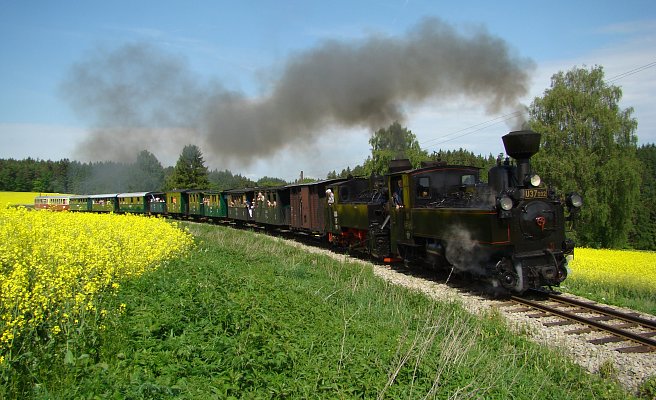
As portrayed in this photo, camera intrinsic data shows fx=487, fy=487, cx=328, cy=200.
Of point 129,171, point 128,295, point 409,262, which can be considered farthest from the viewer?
point 129,171

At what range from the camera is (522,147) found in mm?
10367

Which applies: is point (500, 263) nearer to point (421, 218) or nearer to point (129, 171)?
point (421, 218)

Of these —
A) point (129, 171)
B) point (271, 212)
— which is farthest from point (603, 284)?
point (129, 171)

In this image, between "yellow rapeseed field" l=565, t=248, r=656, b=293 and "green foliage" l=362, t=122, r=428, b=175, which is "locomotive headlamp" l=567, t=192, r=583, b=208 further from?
"green foliage" l=362, t=122, r=428, b=175

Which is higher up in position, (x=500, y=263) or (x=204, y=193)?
(x=204, y=193)

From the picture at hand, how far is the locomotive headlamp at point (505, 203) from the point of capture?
991cm

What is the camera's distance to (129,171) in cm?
7969

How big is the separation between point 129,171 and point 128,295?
259ft

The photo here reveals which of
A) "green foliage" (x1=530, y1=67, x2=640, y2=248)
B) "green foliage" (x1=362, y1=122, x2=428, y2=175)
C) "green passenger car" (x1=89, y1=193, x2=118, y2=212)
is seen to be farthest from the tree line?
"green passenger car" (x1=89, y1=193, x2=118, y2=212)

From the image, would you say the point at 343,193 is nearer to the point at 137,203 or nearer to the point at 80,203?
the point at 137,203

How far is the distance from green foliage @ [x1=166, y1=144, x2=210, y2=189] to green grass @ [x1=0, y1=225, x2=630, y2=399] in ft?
257

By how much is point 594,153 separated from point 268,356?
119 ft

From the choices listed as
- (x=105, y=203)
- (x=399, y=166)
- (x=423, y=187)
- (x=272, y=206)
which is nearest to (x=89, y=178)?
(x=105, y=203)

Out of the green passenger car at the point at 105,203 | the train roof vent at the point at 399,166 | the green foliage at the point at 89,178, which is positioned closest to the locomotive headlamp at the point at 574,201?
the train roof vent at the point at 399,166
